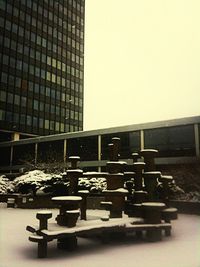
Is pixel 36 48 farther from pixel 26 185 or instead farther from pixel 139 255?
pixel 139 255

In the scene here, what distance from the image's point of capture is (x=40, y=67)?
57.6m

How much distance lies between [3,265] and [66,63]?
199 feet

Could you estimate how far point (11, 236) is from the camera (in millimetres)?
9906

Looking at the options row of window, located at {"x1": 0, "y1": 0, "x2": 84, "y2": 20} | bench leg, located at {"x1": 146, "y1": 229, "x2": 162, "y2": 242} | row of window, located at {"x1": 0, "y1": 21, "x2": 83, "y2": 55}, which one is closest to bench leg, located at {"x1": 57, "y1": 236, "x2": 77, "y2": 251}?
bench leg, located at {"x1": 146, "y1": 229, "x2": 162, "y2": 242}

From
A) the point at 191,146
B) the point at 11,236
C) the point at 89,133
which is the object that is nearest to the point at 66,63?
the point at 89,133

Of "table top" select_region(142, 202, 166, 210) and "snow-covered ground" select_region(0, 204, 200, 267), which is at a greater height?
"table top" select_region(142, 202, 166, 210)

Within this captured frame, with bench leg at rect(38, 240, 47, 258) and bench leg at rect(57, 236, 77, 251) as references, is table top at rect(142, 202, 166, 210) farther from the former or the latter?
bench leg at rect(38, 240, 47, 258)

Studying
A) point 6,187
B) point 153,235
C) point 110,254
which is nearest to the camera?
point 110,254

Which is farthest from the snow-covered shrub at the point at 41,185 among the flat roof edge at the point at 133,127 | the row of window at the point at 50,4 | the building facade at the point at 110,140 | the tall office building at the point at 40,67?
the row of window at the point at 50,4

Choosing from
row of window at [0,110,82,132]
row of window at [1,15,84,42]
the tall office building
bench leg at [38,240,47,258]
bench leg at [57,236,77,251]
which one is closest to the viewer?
bench leg at [38,240,47,258]

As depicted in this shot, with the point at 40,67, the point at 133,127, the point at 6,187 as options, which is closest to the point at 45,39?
the point at 40,67

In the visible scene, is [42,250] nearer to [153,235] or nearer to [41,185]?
[153,235]

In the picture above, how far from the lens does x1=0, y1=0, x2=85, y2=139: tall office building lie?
2016 inches

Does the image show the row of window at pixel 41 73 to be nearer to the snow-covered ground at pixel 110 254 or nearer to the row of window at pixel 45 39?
the row of window at pixel 45 39
